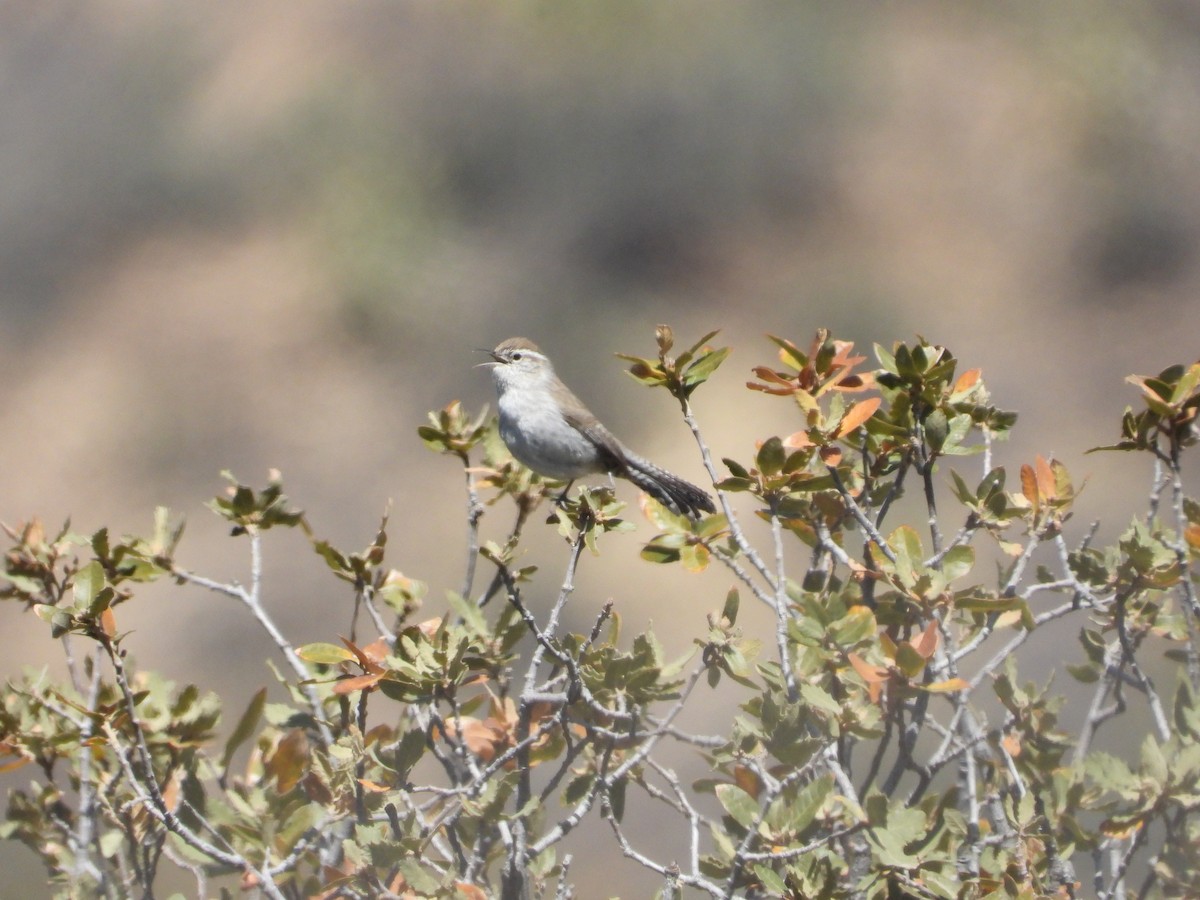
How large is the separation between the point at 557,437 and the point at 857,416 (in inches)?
54.4

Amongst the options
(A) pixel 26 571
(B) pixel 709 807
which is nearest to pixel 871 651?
(A) pixel 26 571

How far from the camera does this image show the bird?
2.50m

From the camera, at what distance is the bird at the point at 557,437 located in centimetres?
250

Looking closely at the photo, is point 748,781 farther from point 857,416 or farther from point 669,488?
point 669,488

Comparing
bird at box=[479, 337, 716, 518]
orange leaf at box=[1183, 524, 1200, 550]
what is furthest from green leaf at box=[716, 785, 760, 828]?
bird at box=[479, 337, 716, 518]

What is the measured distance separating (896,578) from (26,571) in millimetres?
1076

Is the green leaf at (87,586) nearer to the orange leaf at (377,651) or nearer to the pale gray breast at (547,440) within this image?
the orange leaf at (377,651)

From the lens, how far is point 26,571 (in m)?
1.46

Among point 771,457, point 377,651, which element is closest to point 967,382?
point 771,457

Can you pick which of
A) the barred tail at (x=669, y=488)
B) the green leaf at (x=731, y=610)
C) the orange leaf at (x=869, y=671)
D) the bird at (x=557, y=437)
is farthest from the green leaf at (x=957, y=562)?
the bird at (x=557, y=437)

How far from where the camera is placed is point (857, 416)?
1234 mm

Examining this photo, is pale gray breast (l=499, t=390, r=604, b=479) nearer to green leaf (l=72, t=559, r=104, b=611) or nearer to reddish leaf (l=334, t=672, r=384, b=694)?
reddish leaf (l=334, t=672, r=384, b=694)

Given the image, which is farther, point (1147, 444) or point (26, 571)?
point (26, 571)

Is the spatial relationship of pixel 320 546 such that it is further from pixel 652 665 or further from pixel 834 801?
pixel 834 801
